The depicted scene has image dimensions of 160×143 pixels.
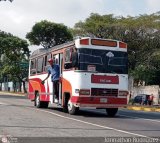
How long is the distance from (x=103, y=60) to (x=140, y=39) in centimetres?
3729

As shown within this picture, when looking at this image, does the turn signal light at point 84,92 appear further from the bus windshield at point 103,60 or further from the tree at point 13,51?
the tree at point 13,51

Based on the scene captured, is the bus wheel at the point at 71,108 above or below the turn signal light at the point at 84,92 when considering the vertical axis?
below

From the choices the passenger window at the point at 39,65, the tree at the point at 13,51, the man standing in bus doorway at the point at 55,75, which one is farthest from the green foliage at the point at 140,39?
the man standing in bus doorway at the point at 55,75

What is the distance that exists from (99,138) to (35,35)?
59323 millimetres

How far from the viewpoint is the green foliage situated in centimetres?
5569

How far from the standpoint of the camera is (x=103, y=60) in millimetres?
20031

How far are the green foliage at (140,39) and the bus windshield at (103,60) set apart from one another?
33429 mm

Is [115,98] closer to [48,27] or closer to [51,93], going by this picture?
[51,93]

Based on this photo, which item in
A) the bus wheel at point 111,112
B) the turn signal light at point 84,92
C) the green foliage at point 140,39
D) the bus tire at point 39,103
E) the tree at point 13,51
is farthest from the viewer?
the tree at point 13,51

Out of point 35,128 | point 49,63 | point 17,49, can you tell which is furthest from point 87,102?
point 17,49

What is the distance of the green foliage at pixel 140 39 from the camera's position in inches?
2192

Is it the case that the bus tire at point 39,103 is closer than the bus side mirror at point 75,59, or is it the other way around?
the bus side mirror at point 75,59

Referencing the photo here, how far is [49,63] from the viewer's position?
23078mm

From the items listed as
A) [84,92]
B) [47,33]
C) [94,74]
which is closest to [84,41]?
[94,74]
